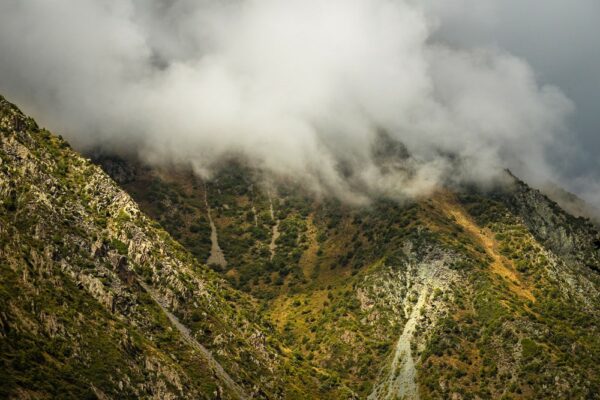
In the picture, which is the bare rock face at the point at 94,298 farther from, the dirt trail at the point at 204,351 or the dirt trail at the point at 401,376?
the dirt trail at the point at 401,376

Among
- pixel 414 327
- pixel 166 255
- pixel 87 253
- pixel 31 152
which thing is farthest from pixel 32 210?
pixel 414 327

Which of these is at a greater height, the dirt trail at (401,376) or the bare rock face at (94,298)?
the dirt trail at (401,376)

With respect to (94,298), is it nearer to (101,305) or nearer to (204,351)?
(101,305)

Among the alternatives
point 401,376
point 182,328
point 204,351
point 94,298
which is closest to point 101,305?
point 94,298

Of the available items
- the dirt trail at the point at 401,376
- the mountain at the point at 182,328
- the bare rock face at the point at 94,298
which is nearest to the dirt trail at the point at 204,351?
the mountain at the point at 182,328

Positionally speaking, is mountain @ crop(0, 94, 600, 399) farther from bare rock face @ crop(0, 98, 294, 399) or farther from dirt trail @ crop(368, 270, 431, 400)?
dirt trail @ crop(368, 270, 431, 400)

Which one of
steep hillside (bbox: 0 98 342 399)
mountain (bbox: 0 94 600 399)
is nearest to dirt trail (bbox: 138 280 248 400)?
steep hillside (bbox: 0 98 342 399)
